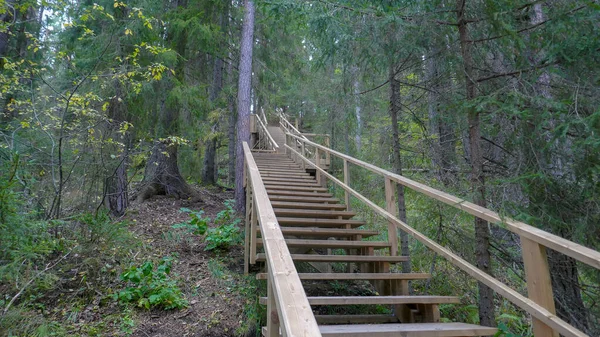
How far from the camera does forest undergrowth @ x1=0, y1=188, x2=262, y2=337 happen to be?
161 inches

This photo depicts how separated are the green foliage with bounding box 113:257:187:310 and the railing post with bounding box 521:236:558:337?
414 cm

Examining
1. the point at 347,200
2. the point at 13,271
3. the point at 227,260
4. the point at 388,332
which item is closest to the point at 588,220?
the point at 388,332

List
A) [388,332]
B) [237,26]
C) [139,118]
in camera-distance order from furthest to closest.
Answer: [237,26] → [139,118] → [388,332]

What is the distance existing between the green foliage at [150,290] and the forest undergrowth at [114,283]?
1 cm

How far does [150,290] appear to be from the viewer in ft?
16.1

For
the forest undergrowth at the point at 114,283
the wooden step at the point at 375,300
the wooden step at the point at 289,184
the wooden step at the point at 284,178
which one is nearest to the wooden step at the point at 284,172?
the wooden step at the point at 284,178

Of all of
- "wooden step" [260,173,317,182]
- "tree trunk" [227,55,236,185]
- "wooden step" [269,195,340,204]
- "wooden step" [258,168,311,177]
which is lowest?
"wooden step" [269,195,340,204]

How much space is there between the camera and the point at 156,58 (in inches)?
309

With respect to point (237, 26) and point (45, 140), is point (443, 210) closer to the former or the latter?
point (45, 140)

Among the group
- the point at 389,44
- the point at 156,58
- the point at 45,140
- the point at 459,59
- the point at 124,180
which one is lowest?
the point at 124,180

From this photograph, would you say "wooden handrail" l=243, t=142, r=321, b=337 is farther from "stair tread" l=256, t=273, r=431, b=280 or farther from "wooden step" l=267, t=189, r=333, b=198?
"wooden step" l=267, t=189, r=333, b=198

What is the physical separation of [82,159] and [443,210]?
5.91 m

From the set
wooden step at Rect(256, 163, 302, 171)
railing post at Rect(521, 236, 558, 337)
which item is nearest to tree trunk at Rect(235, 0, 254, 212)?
wooden step at Rect(256, 163, 302, 171)

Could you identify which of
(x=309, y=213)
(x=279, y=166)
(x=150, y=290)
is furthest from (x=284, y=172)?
(x=150, y=290)
